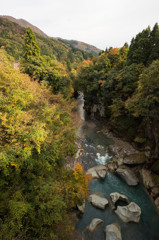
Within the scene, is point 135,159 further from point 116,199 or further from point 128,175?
point 116,199

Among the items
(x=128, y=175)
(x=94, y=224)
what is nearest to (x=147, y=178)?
(x=128, y=175)

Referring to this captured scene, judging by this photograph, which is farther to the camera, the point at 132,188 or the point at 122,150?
the point at 122,150

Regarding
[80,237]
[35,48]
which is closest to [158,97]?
[80,237]

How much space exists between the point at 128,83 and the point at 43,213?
1725cm

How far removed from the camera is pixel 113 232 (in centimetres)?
822

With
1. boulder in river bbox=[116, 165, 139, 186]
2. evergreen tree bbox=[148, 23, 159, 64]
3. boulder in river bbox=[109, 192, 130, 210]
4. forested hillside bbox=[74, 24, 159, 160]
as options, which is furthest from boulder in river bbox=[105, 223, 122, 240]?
evergreen tree bbox=[148, 23, 159, 64]

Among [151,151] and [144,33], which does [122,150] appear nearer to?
[151,151]

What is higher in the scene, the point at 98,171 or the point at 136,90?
the point at 136,90

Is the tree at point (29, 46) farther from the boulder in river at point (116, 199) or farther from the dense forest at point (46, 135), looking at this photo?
the boulder in river at point (116, 199)

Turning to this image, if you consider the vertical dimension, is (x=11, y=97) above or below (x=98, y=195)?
above

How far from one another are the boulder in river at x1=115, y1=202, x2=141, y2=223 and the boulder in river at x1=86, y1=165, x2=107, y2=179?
11.7 feet

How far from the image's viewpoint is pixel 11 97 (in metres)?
6.78

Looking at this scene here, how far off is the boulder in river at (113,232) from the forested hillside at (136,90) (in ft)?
25.4

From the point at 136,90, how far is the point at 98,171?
11.4m
